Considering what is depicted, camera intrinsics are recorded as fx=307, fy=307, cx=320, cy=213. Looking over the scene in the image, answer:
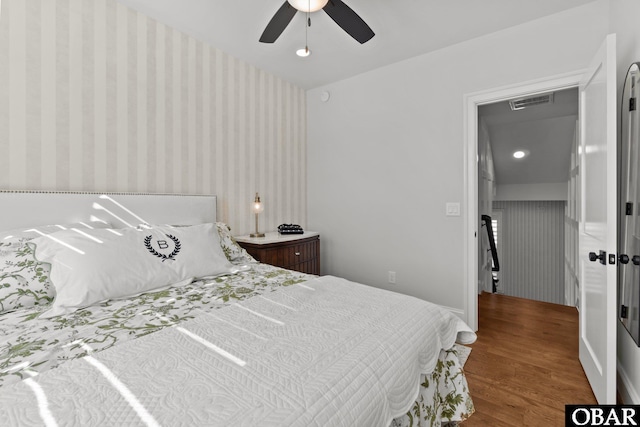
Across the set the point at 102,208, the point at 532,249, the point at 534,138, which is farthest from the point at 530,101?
the point at 102,208

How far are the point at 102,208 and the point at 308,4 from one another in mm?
1873

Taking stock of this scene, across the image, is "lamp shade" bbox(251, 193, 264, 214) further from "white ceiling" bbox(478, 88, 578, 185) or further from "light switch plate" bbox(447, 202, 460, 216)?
"white ceiling" bbox(478, 88, 578, 185)

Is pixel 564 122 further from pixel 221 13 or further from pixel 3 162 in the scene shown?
pixel 3 162

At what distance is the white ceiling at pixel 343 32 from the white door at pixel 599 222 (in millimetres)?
827

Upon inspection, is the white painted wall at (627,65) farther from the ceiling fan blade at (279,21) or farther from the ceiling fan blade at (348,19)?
the ceiling fan blade at (279,21)

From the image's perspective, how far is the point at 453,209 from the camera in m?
2.79

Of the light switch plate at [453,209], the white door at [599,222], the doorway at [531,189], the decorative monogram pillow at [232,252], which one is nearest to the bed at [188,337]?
the decorative monogram pillow at [232,252]

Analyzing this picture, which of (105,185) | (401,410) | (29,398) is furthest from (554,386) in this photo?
(105,185)

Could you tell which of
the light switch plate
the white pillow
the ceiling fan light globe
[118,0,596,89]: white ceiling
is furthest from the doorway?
the white pillow

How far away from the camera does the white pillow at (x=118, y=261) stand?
1381mm

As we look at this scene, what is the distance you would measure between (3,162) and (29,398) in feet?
5.69

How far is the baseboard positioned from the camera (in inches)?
63.1

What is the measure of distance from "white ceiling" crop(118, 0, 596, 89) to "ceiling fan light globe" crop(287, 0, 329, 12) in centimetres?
48

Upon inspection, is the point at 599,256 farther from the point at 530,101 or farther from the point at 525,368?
the point at 530,101
